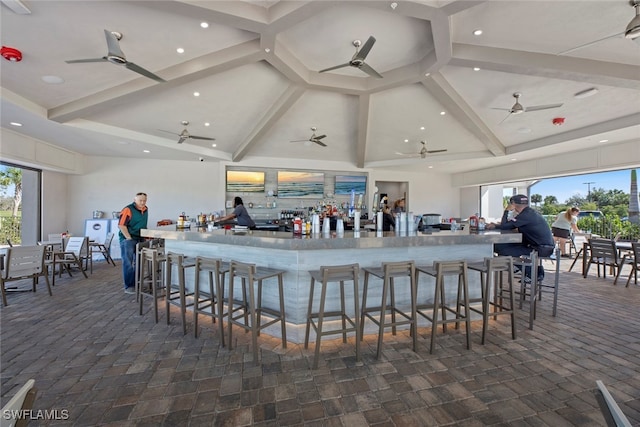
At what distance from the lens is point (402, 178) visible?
10867 mm

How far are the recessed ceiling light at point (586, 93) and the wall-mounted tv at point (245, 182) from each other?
774cm

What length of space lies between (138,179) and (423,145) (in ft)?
27.7

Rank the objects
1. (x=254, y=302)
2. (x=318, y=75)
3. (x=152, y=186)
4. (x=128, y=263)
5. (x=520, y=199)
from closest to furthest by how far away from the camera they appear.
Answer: (x=254, y=302) < (x=520, y=199) < (x=128, y=263) < (x=318, y=75) < (x=152, y=186)

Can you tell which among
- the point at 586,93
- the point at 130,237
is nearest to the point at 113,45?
the point at 130,237

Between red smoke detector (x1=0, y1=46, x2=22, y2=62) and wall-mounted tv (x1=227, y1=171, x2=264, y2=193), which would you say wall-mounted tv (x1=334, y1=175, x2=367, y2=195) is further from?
red smoke detector (x1=0, y1=46, x2=22, y2=62)

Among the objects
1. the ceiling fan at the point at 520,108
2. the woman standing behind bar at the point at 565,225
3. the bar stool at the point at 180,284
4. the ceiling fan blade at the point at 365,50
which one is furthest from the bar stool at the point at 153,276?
the woman standing behind bar at the point at 565,225

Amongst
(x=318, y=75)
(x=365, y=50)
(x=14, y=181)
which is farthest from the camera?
(x=14, y=181)

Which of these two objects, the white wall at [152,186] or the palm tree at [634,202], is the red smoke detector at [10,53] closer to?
the white wall at [152,186]

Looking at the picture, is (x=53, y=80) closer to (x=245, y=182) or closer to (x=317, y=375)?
(x=245, y=182)

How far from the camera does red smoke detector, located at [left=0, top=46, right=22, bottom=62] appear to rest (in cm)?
318

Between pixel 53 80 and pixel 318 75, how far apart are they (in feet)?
13.9

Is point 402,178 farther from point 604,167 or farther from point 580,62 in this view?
point 580,62

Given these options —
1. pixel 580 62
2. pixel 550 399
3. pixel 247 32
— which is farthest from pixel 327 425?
pixel 580 62

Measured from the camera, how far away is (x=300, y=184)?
9.10 metres
